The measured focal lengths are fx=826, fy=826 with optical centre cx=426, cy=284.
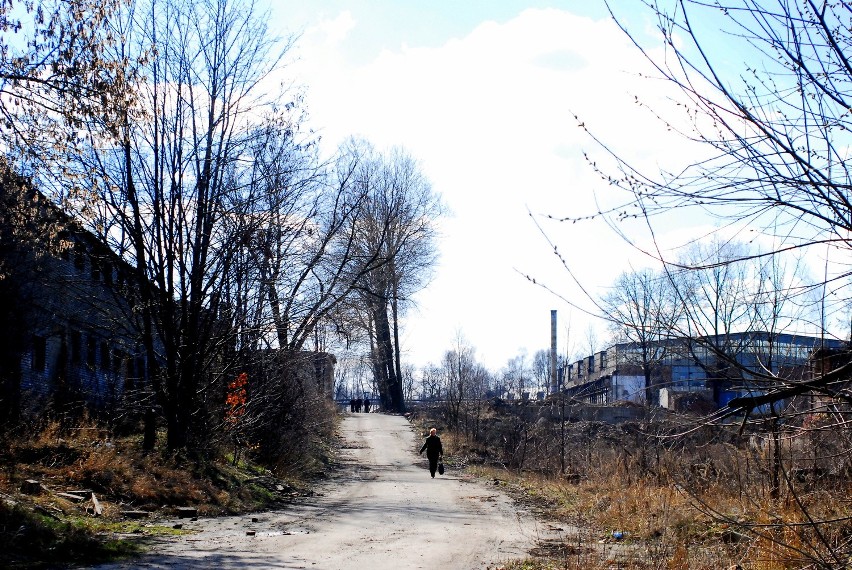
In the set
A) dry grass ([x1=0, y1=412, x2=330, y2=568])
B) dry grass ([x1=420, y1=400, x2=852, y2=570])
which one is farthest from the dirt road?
dry grass ([x1=420, y1=400, x2=852, y2=570])

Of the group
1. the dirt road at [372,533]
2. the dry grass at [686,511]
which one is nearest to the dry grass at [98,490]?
the dirt road at [372,533]

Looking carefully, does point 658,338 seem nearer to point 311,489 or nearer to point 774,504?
point 774,504

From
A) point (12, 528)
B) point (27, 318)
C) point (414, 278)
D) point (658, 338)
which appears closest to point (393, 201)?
point (414, 278)

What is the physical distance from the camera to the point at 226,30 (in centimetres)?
2094

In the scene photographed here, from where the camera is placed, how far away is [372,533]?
1305cm

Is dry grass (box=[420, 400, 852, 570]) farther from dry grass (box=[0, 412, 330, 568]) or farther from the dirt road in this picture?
dry grass (box=[0, 412, 330, 568])

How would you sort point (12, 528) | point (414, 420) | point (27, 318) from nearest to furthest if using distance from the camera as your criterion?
point (12, 528) → point (27, 318) → point (414, 420)

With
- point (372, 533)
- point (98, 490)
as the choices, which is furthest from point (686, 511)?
point (98, 490)

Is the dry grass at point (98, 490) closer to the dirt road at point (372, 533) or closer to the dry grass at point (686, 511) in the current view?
the dirt road at point (372, 533)

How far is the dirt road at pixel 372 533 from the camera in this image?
10156 millimetres

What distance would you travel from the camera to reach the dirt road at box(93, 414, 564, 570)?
33.3 feet

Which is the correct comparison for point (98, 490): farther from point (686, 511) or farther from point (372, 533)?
point (686, 511)

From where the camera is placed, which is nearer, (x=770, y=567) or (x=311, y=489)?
(x=770, y=567)

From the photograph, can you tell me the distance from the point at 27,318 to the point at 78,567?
19254 mm
